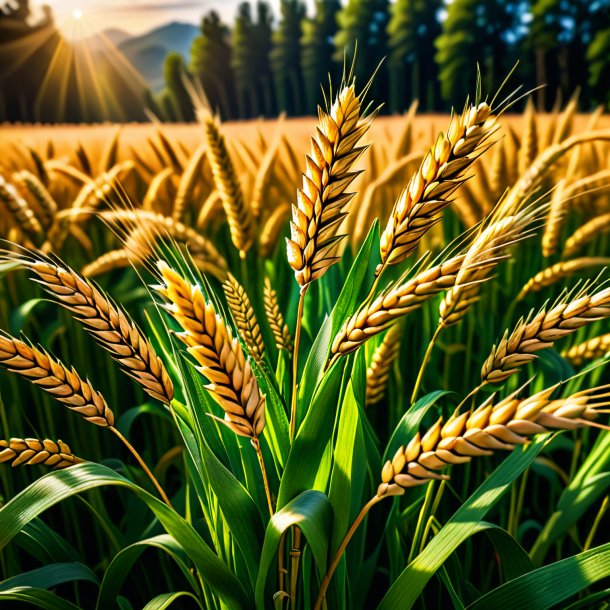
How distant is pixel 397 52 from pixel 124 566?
3630cm

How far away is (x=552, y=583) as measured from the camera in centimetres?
64

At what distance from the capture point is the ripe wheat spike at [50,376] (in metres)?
0.54

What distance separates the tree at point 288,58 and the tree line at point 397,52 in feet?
0.25

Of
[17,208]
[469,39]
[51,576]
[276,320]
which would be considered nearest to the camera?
[51,576]

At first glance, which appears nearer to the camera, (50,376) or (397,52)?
(50,376)

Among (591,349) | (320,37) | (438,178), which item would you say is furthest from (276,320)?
(320,37)

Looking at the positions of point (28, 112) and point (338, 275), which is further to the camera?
point (28, 112)

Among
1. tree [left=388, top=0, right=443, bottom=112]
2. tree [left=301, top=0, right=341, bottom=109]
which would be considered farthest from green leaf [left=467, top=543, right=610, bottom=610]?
tree [left=301, top=0, right=341, bottom=109]

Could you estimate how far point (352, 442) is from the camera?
0.64 m

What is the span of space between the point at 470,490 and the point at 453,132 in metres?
0.87

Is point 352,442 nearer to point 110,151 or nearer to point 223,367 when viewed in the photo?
point 223,367

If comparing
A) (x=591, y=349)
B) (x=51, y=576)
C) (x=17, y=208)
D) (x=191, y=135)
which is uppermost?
(x=191, y=135)

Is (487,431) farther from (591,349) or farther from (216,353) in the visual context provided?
(591,349)

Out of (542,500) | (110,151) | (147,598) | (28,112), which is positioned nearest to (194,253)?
(147,598)
